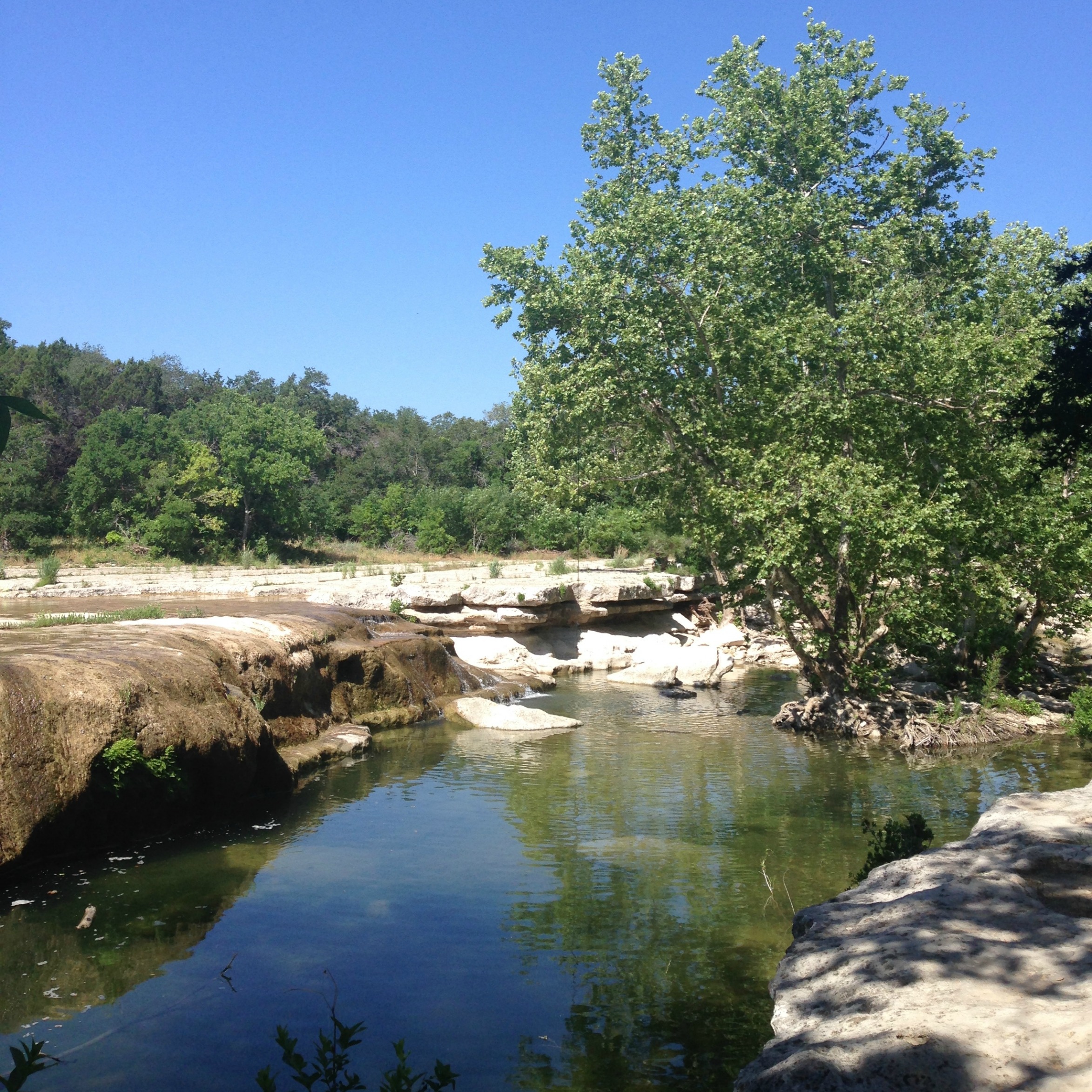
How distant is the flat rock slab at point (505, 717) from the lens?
17797mm

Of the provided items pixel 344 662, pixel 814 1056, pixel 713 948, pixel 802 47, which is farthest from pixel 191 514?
pixel 814 1056

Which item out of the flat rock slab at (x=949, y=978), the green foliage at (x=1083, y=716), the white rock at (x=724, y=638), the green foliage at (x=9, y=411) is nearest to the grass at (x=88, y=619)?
the flat rock slab at (x=949, y=978)

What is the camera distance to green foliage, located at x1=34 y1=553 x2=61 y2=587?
27.4 metres

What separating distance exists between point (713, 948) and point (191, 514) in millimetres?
35345

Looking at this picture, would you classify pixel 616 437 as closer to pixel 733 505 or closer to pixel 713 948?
pixel 733 505

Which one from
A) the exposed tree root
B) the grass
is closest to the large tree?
the exposed tree root

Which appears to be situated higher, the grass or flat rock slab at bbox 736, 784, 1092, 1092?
the grass

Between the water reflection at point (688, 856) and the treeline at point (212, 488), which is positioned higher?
the treeline at point (212, 488)

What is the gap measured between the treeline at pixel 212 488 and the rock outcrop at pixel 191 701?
11.3 meters

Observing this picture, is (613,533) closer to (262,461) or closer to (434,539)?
(434,539)

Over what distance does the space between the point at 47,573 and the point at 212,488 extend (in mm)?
13529

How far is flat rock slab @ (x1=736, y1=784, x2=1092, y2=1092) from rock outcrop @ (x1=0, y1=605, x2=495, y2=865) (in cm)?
715

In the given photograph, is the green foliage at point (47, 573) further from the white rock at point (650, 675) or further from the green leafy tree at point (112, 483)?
the white rock at point (650, 675)

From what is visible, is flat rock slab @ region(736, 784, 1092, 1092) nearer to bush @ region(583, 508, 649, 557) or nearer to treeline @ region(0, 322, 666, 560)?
treeline @ region(0, 322, 666, 560)
